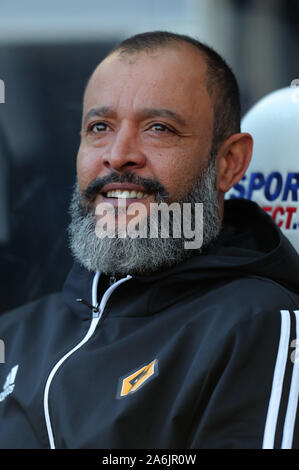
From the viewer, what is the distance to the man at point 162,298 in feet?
4.78

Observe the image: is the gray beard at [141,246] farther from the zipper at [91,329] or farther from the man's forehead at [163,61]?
the man's forehead at [163,61]

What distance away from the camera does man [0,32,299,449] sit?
1.46 metres

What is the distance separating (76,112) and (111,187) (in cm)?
73

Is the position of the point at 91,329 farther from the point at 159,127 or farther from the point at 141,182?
the point at 159,127

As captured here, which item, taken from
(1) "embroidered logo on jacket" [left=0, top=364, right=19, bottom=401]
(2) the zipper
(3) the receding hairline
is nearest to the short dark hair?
(3) the receding hairline

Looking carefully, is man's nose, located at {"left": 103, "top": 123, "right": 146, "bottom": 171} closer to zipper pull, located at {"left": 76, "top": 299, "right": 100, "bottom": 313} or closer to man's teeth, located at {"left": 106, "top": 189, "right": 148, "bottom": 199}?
man's teeth, located at {"left": 106, "top": 189, "right": 148, "bottom": 199}

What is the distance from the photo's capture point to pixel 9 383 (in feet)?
6.02

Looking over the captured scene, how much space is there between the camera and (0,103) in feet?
7.71

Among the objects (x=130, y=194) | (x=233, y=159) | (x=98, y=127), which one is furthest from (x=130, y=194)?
(x=233, y=159)

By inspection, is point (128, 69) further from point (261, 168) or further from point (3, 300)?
point (3, 300)

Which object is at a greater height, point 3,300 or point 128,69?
Answer: point 128,69

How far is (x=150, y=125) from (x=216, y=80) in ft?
0.73

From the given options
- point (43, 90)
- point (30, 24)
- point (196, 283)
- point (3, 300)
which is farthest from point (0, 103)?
point (196, 283)

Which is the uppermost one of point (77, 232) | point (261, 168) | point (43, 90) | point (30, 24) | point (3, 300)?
point (30, 24)
